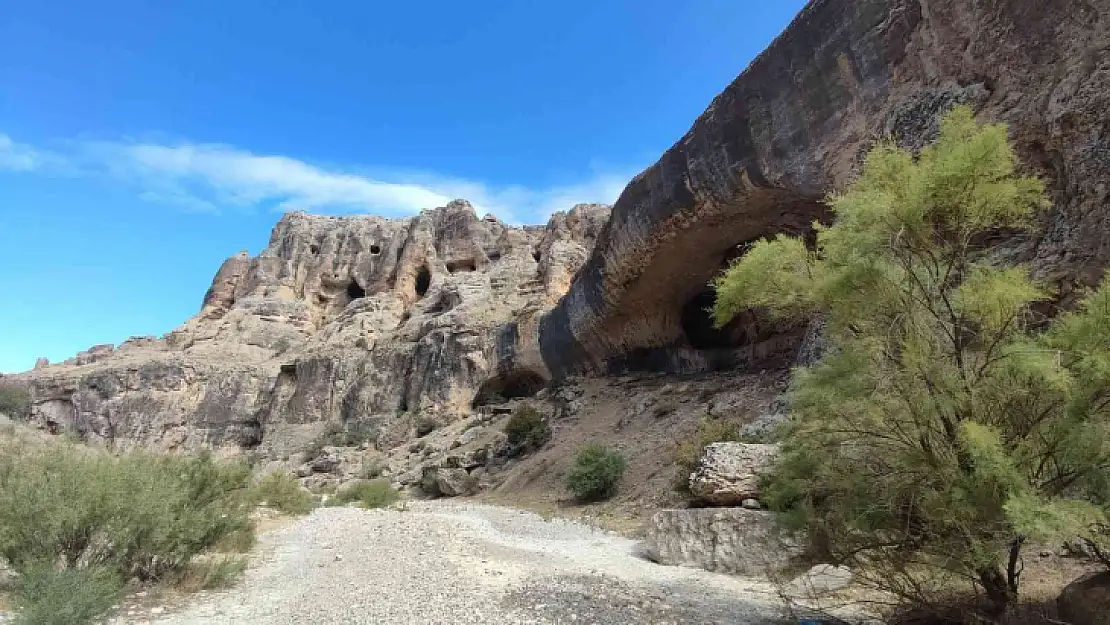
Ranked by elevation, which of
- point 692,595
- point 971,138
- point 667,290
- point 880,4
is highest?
point 880,4

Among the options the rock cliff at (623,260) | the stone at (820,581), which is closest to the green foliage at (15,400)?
the rock cliff at (623,260)

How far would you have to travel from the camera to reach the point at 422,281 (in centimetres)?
4259

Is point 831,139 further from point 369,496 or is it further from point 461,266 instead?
point 461,266

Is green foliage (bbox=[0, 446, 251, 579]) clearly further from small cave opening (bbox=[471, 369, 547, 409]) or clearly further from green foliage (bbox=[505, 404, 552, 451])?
small cave opening (bbox=[471, 369, 547, 409])

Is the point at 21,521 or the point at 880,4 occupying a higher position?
the point at 880,4

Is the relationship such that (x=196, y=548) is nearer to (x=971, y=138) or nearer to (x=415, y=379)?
(x=971, y=138)

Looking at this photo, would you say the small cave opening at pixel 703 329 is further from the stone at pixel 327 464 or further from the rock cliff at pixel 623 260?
the stone at pixel 327 464

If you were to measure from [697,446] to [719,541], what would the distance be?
351cm

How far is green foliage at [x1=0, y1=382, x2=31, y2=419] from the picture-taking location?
1341 inches

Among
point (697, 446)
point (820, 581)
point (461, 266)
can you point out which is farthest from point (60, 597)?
point (461, 266)

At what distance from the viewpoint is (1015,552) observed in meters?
3.33

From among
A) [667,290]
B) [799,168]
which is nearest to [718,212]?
[799,168]

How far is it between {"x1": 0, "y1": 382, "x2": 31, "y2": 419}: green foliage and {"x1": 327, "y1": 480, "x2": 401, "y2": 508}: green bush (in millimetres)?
30858

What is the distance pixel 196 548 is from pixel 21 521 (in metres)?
1.53
